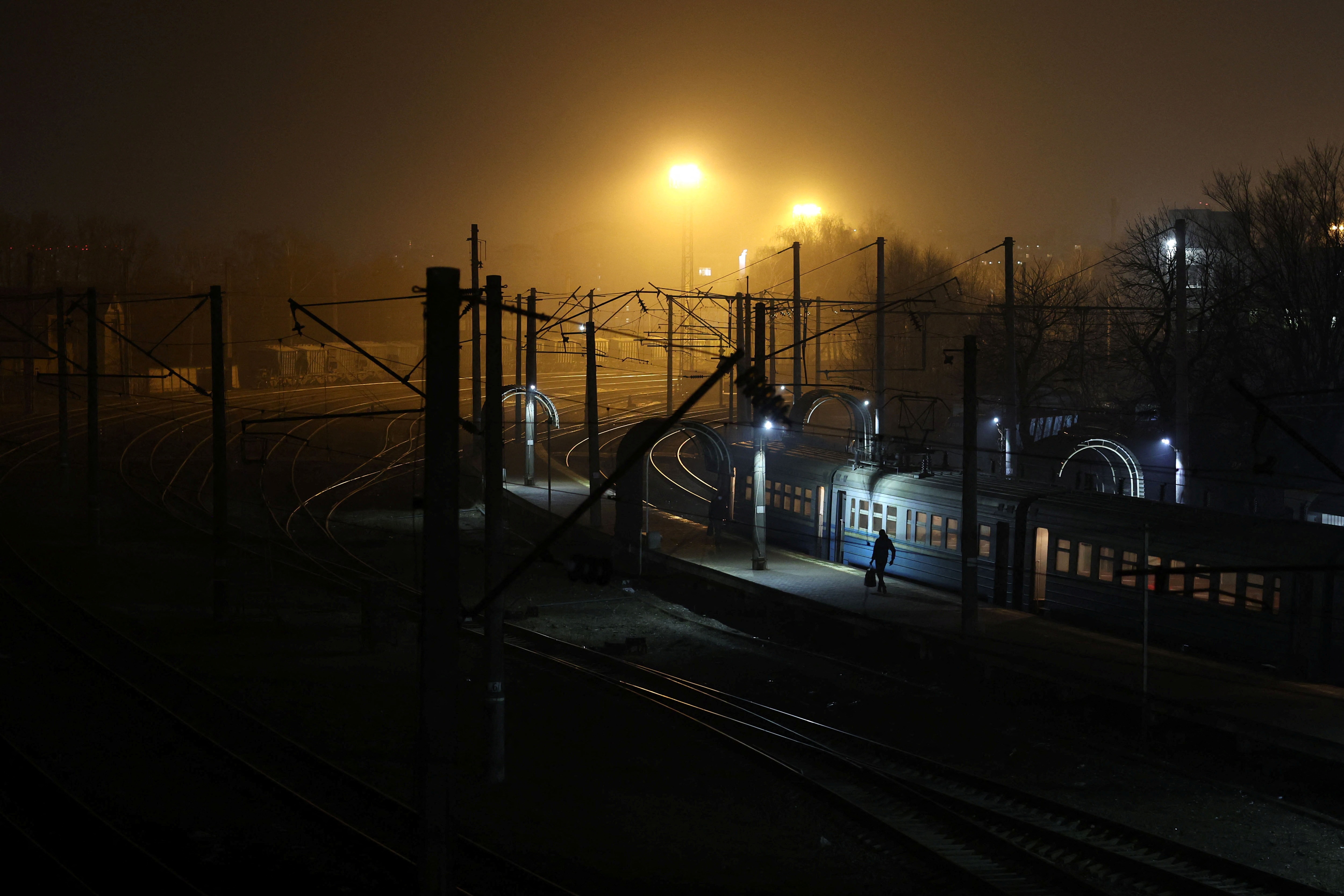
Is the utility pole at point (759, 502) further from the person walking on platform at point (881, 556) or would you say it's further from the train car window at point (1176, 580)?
the train car window at point (1176, 580)

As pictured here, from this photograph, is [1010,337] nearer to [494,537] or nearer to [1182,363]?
[1182,363]

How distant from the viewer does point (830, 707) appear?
13.0 m

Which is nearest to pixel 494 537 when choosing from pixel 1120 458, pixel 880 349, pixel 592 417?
pixel 592 417

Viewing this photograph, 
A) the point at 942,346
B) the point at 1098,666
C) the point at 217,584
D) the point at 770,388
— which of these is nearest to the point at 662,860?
the point at 770,388

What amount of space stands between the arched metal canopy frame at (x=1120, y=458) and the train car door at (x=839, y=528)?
4.34 meters

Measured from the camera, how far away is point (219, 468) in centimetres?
1506

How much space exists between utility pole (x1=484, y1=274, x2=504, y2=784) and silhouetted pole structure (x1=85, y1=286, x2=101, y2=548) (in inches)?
409

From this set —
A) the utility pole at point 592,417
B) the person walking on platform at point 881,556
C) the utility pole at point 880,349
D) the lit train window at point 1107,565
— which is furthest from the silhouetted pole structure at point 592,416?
the lit train window at point 1107,565

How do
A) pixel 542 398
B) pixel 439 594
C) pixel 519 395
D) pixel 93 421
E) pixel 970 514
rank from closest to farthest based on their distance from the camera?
1. pixel 439 594
2. pixel 970 514
3. pixel 93 421
4. pixel 542 398
5. pixel 519 395

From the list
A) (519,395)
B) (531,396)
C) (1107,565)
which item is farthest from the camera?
(519,395)

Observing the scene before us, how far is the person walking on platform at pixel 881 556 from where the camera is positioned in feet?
58.9

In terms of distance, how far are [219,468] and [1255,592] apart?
1418 cm

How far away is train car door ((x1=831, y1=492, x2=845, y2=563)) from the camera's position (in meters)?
21.3

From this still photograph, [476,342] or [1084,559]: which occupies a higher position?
[476,342]
